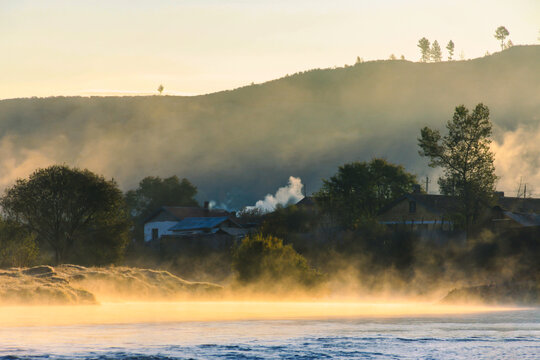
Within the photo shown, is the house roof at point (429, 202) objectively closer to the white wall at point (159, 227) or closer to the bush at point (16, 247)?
the bush at point (16, 247)

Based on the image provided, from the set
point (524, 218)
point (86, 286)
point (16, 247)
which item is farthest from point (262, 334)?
point (524, 218)

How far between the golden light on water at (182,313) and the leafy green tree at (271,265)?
A: 4.26 m

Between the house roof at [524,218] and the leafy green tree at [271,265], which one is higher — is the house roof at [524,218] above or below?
above

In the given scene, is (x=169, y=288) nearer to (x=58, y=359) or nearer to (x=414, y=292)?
(x=414, y=292)

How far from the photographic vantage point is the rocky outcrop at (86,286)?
43375 mm

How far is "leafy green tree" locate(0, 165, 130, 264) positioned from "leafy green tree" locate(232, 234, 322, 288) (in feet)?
92.0

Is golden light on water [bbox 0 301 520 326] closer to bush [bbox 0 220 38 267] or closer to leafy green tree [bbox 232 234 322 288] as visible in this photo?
leafy green tree [bbox 232 234 322 288]

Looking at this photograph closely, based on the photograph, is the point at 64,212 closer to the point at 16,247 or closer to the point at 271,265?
the point at 16,247

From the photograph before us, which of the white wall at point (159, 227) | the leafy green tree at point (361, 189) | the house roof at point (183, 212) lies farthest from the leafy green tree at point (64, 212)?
the house roof at point (183, 212)

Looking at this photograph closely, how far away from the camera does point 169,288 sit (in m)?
53.3

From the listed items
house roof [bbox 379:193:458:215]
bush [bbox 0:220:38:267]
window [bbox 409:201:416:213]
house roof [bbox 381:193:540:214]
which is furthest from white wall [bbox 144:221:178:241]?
bush [bbox 0:220:38:267]

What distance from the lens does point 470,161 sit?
8088 centimetres

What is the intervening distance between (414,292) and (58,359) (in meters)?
39.5

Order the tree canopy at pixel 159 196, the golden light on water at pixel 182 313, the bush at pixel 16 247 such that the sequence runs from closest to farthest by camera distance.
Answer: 1. the golden light on water at pixel 182 313
2. the bush at pixel 16 247
3. the tree canopy at pixel 159 196
